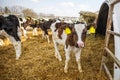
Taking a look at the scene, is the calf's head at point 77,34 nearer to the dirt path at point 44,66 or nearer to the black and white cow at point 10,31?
the dirt path at point 44,66

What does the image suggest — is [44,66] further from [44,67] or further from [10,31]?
[10,31]

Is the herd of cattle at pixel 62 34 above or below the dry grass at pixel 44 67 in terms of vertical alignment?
above

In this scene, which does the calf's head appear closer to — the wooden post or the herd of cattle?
the herd of cattle

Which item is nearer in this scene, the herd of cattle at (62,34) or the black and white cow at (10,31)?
the herd of cattle at (62,34)

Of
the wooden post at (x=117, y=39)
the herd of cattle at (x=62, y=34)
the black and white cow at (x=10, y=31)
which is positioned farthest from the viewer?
the black and white cow at (x=10, y=31)

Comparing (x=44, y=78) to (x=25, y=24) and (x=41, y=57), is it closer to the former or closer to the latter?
(x=41, y=57)

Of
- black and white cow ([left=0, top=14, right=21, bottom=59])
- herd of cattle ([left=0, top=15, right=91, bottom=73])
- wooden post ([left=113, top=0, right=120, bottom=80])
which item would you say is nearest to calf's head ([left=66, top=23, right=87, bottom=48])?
herd of cattle ([left=0, top=15, right=91, bottom=73])

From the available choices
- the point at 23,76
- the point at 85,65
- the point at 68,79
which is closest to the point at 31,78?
the point at 23,76

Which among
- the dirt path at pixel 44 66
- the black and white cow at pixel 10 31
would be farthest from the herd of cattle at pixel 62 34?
the dirt path at pixel 44 66

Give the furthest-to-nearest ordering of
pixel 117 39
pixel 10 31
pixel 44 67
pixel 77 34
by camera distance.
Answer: pixel 10 31 < pixel 44 67 < pixel 77 34 < pixel 117 39

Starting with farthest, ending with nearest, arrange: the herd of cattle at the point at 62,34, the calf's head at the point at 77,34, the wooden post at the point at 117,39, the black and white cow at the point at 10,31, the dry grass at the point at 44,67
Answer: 1. the black and white cow at the point at 10,31
2. the dry grass at the point at 44,67
3. the herd of cattle at the point at 62,34
4. the calf's head at the point at 77,34
5. the wooden post at the point at 117,39

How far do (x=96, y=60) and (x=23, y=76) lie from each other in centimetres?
234

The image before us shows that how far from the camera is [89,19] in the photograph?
13758 mm

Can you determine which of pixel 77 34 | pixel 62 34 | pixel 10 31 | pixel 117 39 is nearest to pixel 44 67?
pixel 62 34
